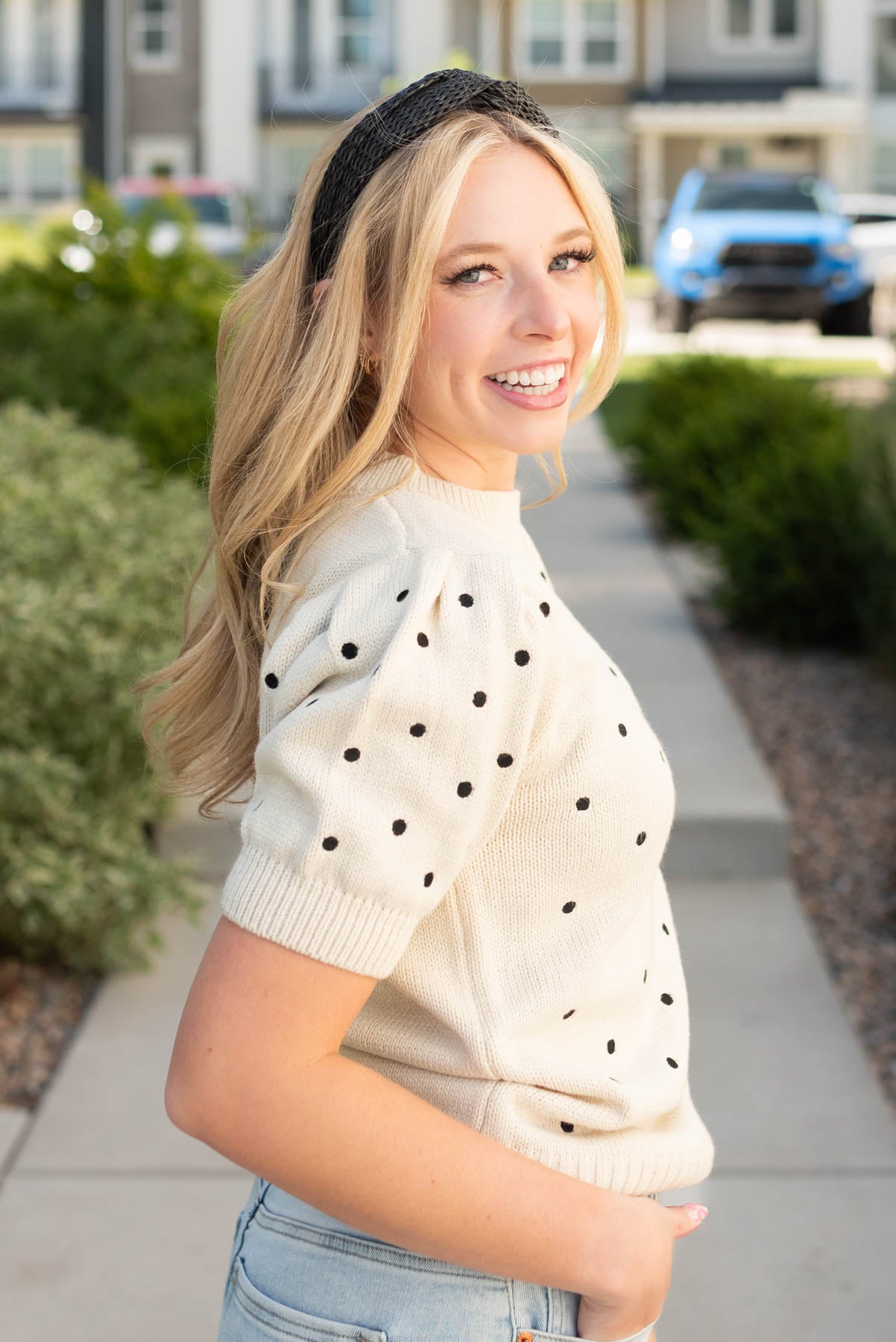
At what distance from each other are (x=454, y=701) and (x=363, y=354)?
1.24 ft

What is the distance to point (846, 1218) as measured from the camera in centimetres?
295

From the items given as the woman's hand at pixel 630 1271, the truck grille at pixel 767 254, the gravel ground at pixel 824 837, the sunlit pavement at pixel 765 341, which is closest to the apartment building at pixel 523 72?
the sunlit pavement at pixel 765 341

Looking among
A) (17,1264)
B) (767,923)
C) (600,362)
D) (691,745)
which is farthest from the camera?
(691,745)

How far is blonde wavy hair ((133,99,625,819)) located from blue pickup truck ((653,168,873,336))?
53.8ft

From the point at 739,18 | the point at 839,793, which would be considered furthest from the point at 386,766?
the point at 739,18

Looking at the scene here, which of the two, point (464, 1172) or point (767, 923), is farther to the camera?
point (767, 923)

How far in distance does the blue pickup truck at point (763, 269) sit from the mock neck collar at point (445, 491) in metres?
16.4

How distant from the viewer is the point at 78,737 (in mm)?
3930

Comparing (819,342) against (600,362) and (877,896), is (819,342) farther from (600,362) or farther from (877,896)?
(600,362)

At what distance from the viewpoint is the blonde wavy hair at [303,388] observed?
1251 millimetres

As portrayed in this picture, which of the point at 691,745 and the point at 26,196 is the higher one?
the point at 26,196

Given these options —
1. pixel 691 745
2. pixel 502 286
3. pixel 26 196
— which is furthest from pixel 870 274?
pixel 26 196

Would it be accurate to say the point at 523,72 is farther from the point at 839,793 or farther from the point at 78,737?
the point at 78,737

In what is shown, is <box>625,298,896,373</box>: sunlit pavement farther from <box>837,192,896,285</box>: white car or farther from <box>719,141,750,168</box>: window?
<box>719,141,750,168</box>: window
